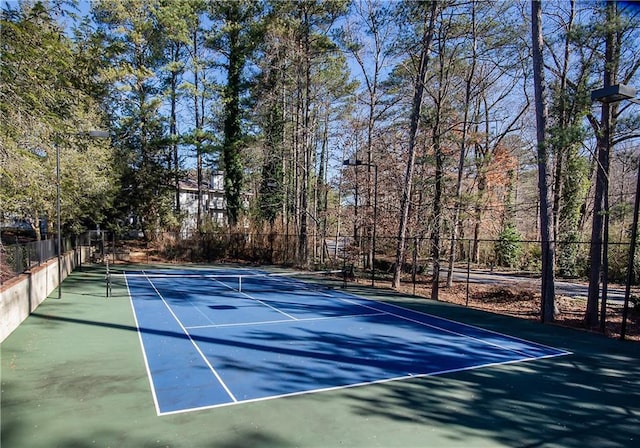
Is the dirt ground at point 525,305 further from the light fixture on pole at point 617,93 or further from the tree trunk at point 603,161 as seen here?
the light fixture on pole at point 617,93

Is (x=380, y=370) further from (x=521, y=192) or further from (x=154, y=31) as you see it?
(x=521, y=192)

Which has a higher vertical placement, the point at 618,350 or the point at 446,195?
the point at 446,195

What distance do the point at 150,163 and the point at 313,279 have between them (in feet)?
50.8

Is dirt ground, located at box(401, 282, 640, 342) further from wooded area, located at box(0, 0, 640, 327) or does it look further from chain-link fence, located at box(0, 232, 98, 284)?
chain-link fence, located at box(0, 232, 98, 284)

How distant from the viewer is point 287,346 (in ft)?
24.6

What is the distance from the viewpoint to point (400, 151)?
21.7 meters

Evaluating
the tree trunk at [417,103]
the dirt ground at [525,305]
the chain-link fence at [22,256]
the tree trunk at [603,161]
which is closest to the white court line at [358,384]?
the tree trunk at [603,161]

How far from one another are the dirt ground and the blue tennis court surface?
3.64 meters

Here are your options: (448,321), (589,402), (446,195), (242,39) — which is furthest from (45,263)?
(242,39)

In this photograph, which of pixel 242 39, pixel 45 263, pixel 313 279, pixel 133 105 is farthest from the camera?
pixel 242 39

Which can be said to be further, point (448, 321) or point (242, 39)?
point (242, 39)

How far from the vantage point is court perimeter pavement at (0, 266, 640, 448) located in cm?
412

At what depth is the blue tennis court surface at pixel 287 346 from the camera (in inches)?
219

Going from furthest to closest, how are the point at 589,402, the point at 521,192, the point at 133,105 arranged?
the point at 521,192, the point at 133,105, the point at 589,402
